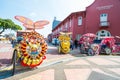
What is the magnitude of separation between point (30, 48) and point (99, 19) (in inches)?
682

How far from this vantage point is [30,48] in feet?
20.9

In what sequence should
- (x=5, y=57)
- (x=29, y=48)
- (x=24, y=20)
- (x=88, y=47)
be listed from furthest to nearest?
1. (x=88, y=47)
2. (x=5, y=57)
3. (x=24, y=20)
4. (x=29, y=48)

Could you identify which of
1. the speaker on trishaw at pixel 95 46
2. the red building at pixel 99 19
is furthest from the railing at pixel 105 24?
the speaker on trishaw at pixel 95 46

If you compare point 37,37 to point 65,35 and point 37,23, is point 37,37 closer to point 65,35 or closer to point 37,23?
point 37,23

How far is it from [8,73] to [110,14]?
1857 cm

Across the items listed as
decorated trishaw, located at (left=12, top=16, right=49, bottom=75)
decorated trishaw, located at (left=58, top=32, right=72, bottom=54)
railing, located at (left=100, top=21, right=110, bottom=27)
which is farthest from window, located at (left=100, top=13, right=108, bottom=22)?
decorated trishaw, located at (left=12, top=16, right=49, bottom=75)

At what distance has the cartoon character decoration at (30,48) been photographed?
20.3 feet

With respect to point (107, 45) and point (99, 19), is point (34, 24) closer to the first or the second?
point (107, 45)

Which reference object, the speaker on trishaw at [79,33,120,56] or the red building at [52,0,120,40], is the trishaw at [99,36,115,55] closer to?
A: the speaker on trishaw at [79,33,120,56]

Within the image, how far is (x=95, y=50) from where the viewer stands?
1362cm

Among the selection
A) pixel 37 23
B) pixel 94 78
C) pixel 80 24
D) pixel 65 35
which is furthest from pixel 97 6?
pixel 94 78

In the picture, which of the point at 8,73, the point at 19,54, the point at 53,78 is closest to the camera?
the point at 53,78

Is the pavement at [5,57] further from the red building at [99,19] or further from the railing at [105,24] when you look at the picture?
the railing at [105,24]

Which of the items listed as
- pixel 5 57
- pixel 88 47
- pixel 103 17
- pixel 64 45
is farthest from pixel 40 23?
pixel 103 17
